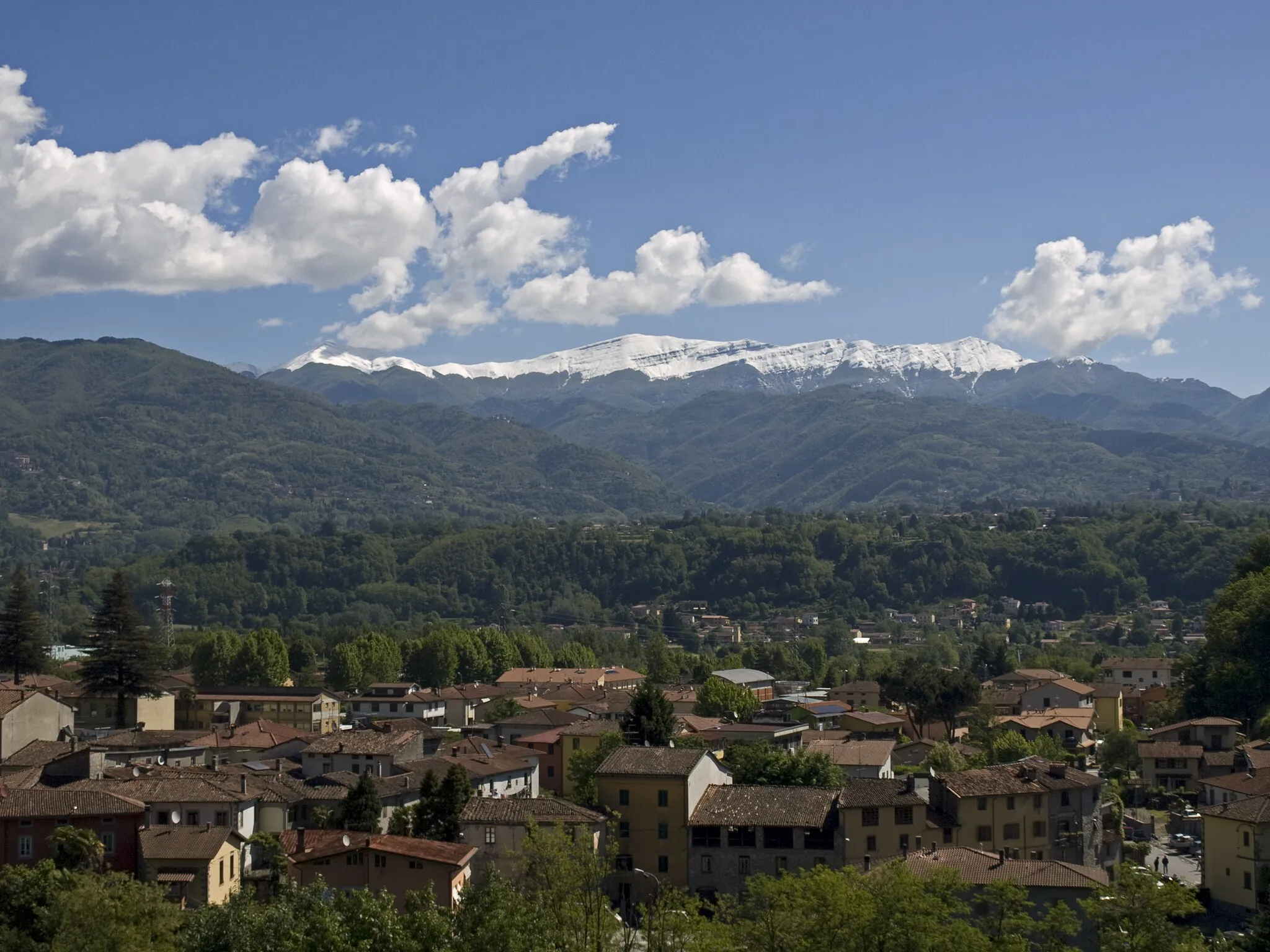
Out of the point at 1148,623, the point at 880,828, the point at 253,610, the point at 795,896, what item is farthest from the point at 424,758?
the point at 253,610

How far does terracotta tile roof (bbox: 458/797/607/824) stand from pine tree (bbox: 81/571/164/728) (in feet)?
80.0

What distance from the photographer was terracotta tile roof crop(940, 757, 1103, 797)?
45.8 m

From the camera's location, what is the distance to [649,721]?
180 feet

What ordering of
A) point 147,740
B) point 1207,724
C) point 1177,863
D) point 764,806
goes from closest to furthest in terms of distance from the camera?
point 764,806 < point 1177,863 < point 147,740 < point 1207,724

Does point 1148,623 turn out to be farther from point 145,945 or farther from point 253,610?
point 145,945

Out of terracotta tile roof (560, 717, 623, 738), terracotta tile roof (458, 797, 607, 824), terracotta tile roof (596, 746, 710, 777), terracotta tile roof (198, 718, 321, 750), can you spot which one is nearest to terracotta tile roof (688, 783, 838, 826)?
terracotta tile roof (596, 746, 710, 777)

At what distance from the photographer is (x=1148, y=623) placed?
15512 cm

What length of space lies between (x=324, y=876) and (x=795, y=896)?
14469 mm

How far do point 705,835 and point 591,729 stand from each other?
17141mm

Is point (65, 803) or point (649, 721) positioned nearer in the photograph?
point (65, 803)

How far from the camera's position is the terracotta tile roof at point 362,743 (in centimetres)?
5541

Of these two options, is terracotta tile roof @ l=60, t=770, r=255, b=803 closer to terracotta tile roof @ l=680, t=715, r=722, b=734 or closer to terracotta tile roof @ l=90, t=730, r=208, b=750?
terracotta tile roof @ l=90, t=730, r=208, b=750

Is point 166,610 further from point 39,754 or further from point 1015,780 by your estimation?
point 1015,780

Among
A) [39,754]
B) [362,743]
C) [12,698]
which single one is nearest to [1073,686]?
[362,743]
